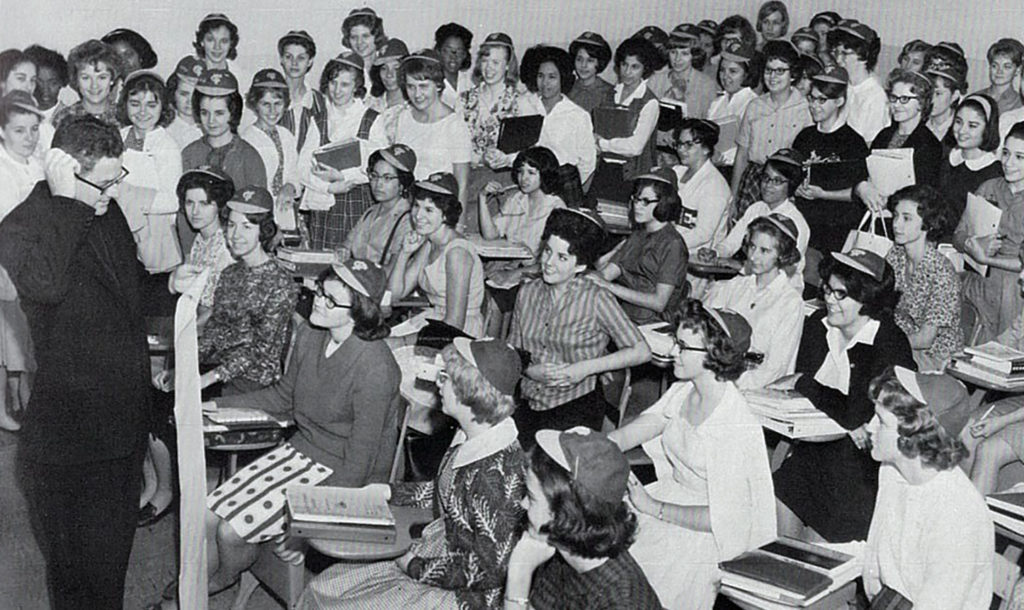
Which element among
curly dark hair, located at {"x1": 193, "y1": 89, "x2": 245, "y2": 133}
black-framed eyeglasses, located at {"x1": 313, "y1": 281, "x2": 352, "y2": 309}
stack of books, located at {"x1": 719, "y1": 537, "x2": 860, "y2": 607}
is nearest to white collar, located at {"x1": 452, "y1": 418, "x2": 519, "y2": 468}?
stack of books, located at {"x1": 719, "y1": 537, "x2": 860, "y2": 607}

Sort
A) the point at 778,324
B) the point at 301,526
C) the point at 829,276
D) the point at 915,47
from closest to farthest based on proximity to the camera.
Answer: the point at 301,526 → the point at 829,276 → the point at 778,324 → the point at 915,47

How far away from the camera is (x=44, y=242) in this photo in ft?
9.92

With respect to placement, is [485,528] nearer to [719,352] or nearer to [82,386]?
[719,352]

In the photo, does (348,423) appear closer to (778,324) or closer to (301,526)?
(301,526)

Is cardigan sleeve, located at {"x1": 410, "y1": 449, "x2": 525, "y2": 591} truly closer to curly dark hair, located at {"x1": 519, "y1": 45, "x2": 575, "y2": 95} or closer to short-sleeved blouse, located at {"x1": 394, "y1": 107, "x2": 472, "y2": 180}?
short-sleeved blouse, located at {"x1": 394, "y1": 107, "x2": 472, "y2": 180}

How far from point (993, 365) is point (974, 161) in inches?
69.2

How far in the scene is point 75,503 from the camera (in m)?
3.27

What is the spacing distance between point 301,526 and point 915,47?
18.9 feet

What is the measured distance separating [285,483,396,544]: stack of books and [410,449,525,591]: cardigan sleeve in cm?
18

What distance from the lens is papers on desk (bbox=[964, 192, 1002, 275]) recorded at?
17.9ft

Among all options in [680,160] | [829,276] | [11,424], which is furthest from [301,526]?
[680,160]

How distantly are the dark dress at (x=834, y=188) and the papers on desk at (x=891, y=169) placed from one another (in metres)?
0.24

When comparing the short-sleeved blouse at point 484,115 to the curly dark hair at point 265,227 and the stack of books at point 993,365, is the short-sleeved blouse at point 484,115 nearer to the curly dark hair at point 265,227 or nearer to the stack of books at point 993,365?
the curly dark hair at point 265,227

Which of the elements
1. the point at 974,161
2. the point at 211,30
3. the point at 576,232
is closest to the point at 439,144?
the point at 211,30
